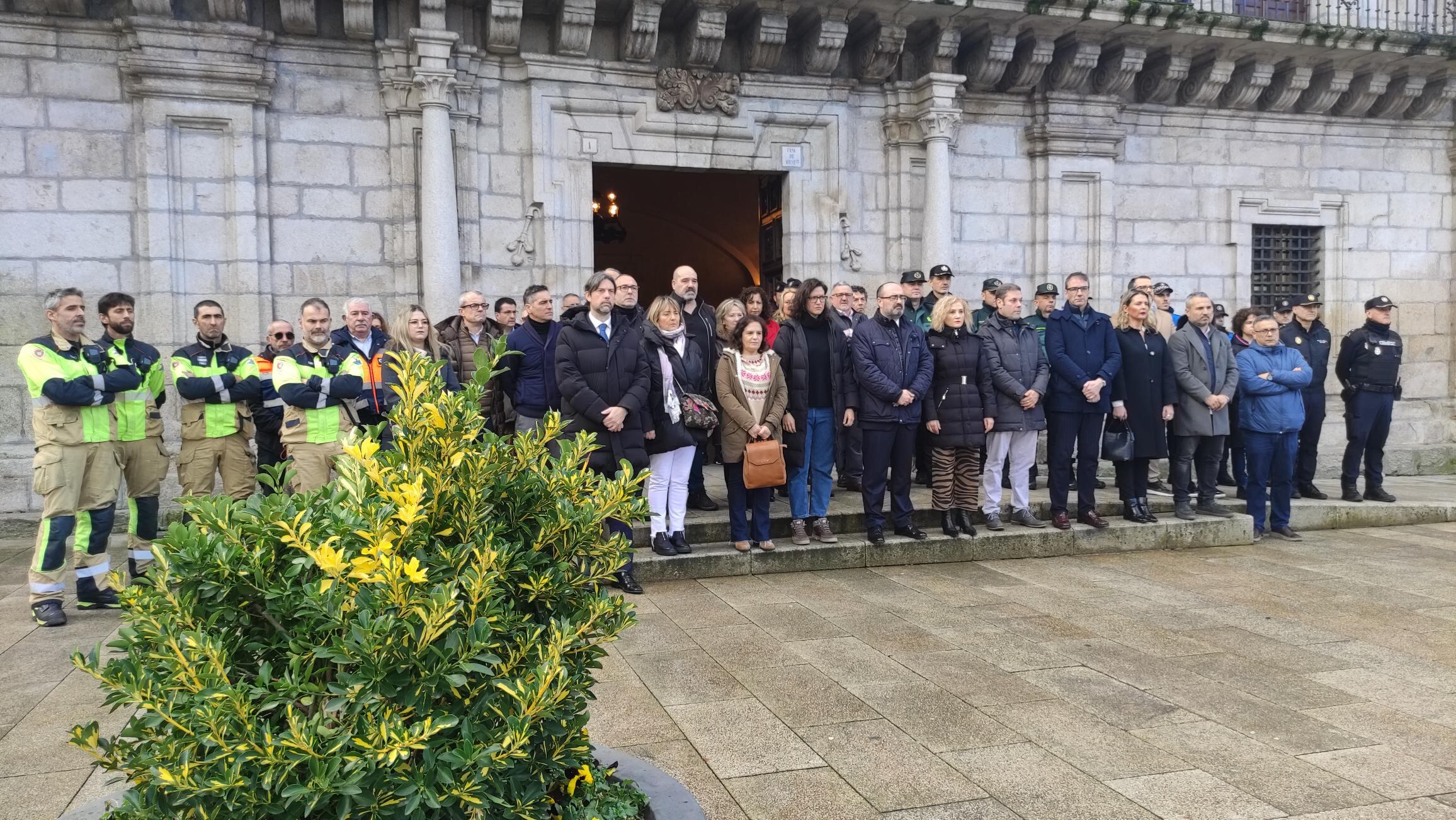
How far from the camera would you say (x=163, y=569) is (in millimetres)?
2182

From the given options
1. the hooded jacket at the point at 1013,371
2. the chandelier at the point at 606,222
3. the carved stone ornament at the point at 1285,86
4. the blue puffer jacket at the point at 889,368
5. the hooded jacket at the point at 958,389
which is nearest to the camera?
the blue puffer jacket at the point at 889,368

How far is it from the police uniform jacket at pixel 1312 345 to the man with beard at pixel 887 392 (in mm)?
4749

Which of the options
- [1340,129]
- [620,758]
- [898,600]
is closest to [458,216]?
[898,600]

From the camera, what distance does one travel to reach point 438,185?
9148mm

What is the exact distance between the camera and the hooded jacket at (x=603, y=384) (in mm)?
6328

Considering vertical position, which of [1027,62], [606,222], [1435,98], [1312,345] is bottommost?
Result: [1312,345]

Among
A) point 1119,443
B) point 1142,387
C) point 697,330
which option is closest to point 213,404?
point 697,330

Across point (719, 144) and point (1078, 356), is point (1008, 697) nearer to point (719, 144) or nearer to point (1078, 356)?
point (1078, 356)

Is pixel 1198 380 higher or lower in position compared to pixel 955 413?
higher

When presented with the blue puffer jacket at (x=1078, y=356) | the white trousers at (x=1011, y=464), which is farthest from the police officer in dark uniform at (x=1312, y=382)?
the white trousers at (x=1011, y=464)

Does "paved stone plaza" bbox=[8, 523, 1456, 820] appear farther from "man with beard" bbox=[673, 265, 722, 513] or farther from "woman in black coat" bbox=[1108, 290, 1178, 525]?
"man with beard" bbox=[673, 265, 722, 513]

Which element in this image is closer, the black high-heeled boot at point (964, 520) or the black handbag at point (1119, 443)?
the black high-heeled boot at point (964, 520)

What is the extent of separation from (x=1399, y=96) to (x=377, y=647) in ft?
49.6

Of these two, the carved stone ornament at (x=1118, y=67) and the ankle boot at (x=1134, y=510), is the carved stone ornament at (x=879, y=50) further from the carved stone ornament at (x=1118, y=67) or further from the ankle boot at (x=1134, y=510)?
the ankle boot at (x=1134, y=510)
